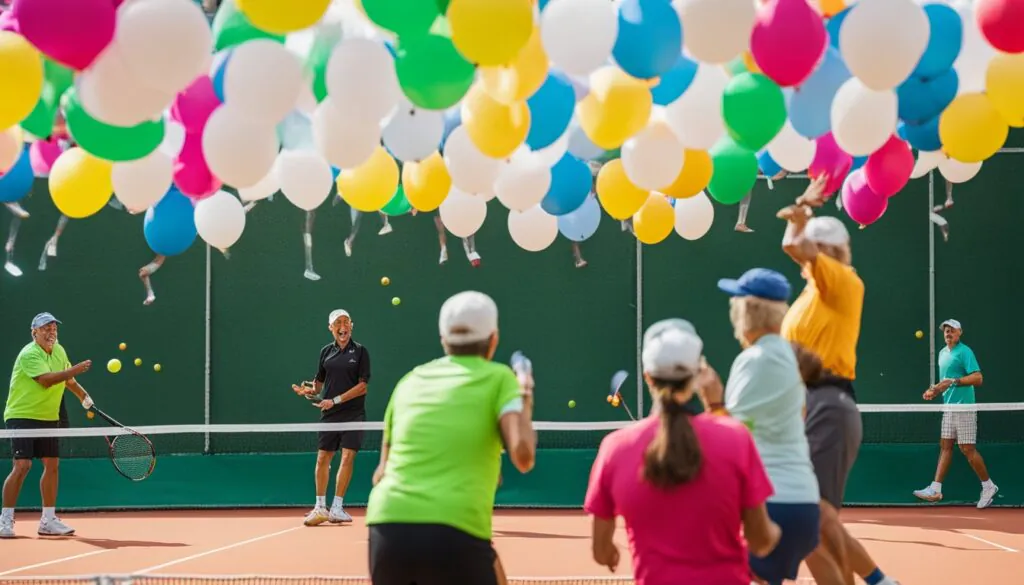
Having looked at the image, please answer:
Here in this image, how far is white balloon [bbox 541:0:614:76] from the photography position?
6141 millimetres

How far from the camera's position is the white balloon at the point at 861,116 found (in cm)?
654

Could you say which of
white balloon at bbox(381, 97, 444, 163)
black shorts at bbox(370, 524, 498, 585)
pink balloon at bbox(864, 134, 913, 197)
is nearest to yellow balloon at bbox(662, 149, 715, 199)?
pink balloon at bbox(864, 134, 913, 197)

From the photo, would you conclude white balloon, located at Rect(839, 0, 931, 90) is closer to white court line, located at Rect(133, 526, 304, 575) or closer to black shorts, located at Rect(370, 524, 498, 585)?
black shorts, located at Rect(370, 524, 498, 585)

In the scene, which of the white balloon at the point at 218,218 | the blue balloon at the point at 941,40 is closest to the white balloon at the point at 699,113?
the blue balloon at the point at 941,40

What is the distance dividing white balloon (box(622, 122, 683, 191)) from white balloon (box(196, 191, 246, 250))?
2378 mm

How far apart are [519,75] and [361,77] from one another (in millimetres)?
775

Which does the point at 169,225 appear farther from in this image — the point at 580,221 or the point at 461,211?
the point at 580,221

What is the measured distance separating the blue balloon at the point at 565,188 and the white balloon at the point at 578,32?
1.33 m

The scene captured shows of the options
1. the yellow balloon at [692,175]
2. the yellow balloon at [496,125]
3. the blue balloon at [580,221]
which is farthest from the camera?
the blue balloon at [580,221]

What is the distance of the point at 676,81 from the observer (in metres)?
6.82

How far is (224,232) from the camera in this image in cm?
762

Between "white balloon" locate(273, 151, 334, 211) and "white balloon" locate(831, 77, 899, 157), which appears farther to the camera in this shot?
"white balloon" locate(273, 151, 334, 211)

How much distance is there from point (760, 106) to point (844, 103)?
0.47 meters

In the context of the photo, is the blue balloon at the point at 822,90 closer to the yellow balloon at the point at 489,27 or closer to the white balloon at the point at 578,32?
the white balloon at the point at 578,32
